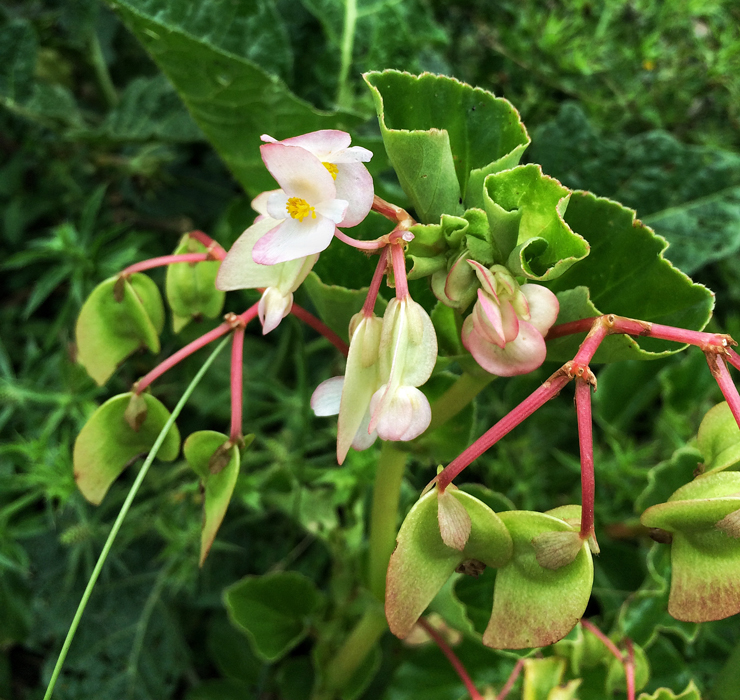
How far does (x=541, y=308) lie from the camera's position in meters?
0.39

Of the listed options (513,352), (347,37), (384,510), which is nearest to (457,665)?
(384,510)

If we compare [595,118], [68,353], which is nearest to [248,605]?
[68,353]

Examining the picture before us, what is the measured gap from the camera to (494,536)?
1.22 feet

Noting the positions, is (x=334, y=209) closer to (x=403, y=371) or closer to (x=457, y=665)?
(x=403, y=371)

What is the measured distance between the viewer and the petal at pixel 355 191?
364mm

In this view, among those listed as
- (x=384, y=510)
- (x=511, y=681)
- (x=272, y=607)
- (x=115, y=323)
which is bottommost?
(x=272, y=607)

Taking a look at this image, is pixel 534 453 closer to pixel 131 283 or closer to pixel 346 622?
pixel 346 622

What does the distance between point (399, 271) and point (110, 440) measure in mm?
263

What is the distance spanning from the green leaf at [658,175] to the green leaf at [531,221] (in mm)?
546

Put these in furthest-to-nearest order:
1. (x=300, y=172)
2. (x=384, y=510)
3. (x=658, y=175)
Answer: (x=658, y=175) < (x=384, y=510) < (x=300, y=172)

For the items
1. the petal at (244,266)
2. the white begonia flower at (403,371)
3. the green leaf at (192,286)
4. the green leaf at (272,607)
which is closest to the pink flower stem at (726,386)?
the white begonia flower at (403,371)

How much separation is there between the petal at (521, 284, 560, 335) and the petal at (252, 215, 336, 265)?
12 centimetres

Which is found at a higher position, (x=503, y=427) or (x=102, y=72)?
(x=503, y=427)

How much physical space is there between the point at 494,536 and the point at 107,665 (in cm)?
74
